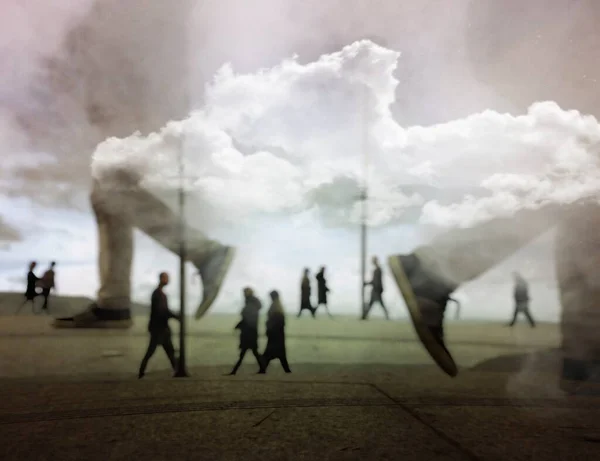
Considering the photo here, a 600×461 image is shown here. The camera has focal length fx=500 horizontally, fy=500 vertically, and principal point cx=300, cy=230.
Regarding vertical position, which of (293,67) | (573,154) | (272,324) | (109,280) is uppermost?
(293,67)

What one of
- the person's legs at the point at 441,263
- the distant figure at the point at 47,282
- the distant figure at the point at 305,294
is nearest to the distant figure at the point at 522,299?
the person's legs at the point at 441,263

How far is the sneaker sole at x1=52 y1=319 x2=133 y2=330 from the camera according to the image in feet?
14.0

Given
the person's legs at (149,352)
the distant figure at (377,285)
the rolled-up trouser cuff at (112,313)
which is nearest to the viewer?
the person's legs at (149,352)

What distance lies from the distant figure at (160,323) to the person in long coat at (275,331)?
734 mm

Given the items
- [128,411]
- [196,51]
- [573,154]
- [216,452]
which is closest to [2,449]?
[128,411]

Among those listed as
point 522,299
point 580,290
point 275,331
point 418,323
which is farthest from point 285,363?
point 580,290

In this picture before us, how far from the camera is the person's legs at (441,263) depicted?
13.7 ft

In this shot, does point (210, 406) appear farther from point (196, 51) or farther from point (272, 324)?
point (196, 51)

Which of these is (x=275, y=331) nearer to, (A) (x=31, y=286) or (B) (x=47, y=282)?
(B) (x=47, y=282)

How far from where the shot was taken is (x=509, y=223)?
4156 millimetres

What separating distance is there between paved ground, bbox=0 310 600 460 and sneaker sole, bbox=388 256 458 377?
0.09m

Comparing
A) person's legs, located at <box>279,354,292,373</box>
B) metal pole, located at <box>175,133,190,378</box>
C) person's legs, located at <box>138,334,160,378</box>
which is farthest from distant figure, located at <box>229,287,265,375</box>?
person's legs, located at <box>138,334,160,378</box>

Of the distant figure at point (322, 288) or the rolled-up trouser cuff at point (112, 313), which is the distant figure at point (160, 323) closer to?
the rolled-up trouser cuff at point (112, 313)

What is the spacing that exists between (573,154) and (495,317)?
151 centimetres
